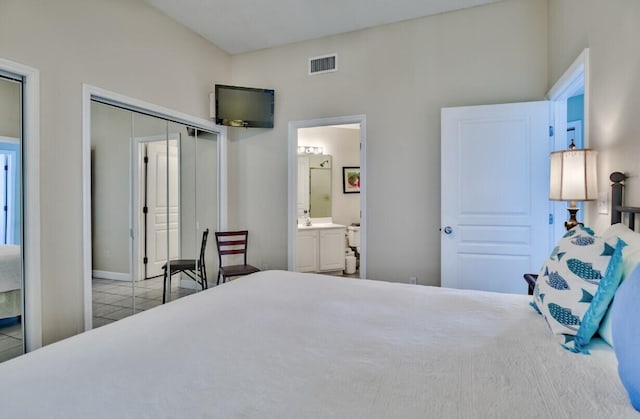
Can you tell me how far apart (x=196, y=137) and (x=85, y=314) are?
2073 mm

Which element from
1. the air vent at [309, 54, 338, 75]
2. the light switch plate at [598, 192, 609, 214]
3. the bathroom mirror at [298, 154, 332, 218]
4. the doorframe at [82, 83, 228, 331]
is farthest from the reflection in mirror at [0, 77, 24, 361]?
the bathroom mirror at [298, 154, 332, 218]

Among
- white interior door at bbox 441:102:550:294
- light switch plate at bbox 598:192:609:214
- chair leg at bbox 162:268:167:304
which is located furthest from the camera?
chair leg at bbox 162:268:167:304

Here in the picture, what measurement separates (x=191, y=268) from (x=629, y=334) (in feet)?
11.8

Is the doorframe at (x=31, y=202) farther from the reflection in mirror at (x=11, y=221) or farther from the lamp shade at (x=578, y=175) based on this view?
the lamp shade at (x=578, y=175)

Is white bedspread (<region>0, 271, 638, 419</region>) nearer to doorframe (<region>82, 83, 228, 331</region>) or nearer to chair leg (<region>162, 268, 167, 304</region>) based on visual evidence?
doorframe (<region>82, 83, 228, 331</region>)

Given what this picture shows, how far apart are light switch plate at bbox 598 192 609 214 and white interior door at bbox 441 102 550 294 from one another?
870 millimetres

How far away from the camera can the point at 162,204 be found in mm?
3297

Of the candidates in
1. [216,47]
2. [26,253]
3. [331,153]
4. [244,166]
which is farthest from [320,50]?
[26,253]

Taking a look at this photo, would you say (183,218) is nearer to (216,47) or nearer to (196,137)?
(196,137)

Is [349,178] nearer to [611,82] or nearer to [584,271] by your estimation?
[611,82]

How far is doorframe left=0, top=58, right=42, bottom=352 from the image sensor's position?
7.02 feet

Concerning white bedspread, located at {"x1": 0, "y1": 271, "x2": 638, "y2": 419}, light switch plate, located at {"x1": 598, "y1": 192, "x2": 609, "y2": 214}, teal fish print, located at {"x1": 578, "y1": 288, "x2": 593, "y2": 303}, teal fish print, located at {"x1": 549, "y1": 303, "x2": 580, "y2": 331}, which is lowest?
white bedspread, located at {"x1": 0, "y1": 271, "x2": 638, "y2": 419}

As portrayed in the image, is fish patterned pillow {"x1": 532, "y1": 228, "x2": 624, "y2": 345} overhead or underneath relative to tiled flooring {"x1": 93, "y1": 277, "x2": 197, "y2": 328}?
overhead

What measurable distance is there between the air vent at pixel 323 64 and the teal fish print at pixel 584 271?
3.03 metres
